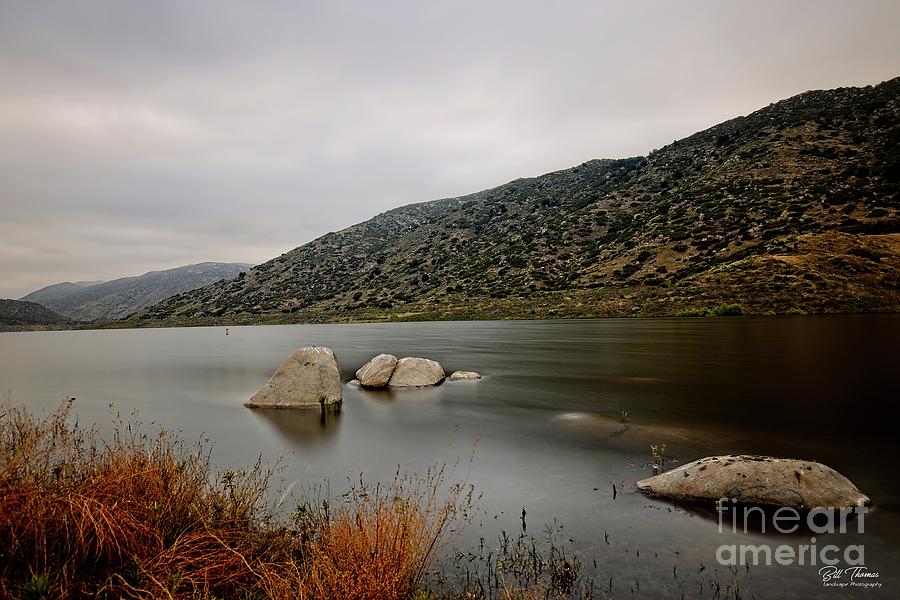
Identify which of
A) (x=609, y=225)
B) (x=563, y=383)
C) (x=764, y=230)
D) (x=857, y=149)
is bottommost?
(x=563, y=383)

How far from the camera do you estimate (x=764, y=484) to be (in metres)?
6.98

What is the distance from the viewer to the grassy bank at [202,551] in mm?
3828

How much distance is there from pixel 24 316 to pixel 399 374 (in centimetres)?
16198

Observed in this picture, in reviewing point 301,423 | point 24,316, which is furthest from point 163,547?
point 24,316

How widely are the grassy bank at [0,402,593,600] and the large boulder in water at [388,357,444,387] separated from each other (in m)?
13.3

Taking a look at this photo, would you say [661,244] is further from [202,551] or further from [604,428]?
[202,551]

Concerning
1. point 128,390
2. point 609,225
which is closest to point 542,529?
point 128,390

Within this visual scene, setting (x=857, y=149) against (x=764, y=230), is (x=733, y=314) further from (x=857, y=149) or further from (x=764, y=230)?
(x=857, y=149)

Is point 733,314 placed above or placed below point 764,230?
below

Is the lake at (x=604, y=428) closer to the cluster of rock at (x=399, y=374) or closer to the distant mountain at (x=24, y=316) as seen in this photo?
the cluster of rock at (x=399, y=374)

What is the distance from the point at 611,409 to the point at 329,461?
29.7 feet

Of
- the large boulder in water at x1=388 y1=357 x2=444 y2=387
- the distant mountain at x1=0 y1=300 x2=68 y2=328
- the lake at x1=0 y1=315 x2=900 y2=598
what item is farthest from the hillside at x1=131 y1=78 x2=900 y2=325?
the large boulder in water at x1=388 y1=357 x2=444 y2=387

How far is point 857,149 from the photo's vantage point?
6888cm

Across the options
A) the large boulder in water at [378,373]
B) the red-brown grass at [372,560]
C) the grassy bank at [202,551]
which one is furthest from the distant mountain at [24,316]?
the red-brown grass at [372,560]
